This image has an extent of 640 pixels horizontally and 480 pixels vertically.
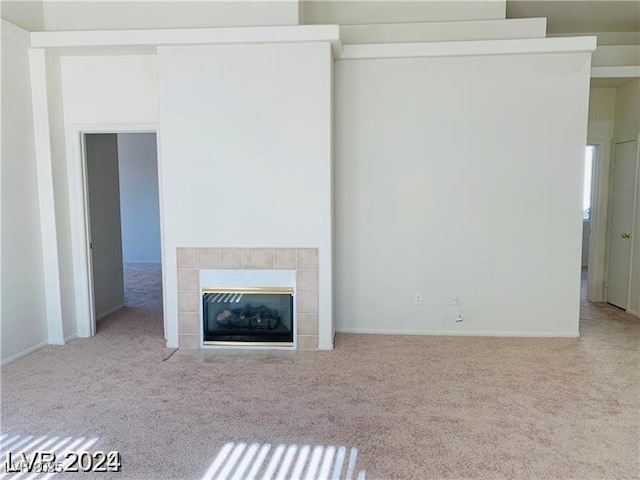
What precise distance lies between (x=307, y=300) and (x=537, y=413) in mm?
1984

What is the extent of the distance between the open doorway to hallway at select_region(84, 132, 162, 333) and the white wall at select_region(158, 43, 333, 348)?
3.89 feet

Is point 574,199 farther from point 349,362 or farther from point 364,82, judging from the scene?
point 349,362

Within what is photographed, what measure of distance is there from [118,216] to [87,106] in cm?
164

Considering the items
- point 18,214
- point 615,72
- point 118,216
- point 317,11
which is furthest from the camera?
point 118,216

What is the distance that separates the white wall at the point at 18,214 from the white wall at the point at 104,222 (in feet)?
2.93

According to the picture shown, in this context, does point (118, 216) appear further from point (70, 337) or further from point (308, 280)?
point (308, 280)

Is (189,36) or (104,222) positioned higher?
(189,36)

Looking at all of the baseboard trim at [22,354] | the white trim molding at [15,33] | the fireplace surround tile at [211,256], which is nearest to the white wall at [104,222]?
the baseboard trim at [22,354]

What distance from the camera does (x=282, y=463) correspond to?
2.41 metres

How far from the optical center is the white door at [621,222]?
5188 millimetres

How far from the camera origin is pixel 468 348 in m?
4.09

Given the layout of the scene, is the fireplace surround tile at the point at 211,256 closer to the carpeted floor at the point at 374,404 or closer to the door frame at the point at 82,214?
the door frame at the point at 82,214

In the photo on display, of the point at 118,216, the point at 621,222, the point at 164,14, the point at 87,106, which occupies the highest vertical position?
the point at 164,14

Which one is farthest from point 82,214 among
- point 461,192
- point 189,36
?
point 461,192
